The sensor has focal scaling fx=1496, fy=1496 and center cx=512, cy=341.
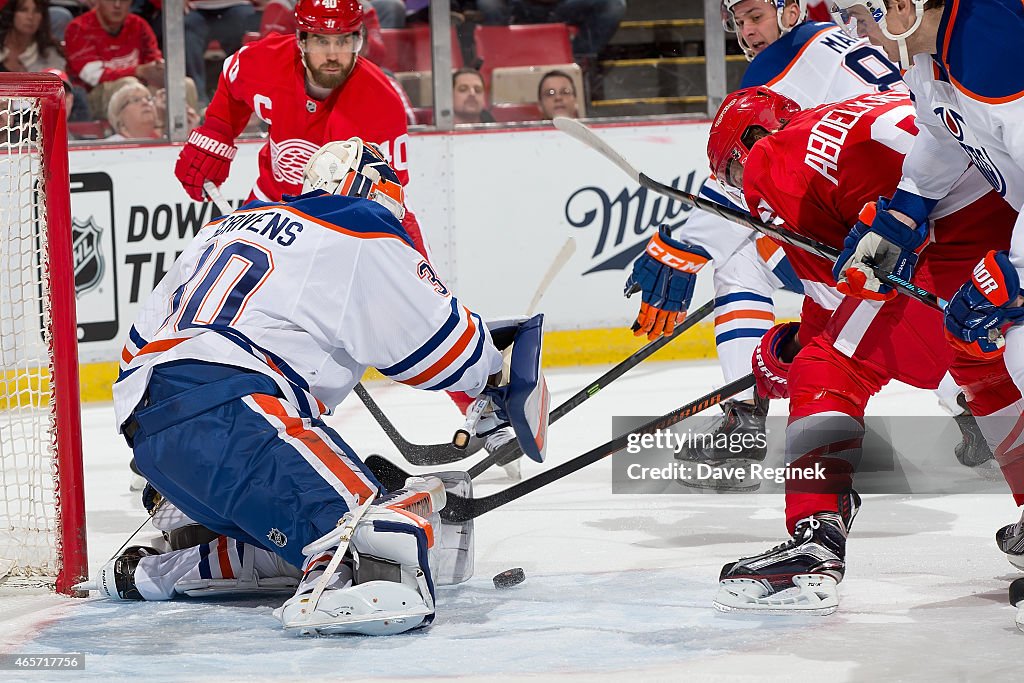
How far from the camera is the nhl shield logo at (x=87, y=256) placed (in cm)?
506

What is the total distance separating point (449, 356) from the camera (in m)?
2.50

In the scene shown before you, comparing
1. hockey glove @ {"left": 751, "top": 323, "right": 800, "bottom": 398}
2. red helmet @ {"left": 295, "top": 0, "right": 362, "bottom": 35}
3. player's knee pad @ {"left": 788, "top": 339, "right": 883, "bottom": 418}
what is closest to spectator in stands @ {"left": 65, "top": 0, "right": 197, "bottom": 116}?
red helmet @ {"left": 295, "top": 0, "right": 362, "bottom": 35}

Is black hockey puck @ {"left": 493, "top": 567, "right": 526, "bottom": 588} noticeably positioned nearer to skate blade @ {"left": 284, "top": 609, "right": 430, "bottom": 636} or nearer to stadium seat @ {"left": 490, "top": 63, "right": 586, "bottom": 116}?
skate blade @ {"left": 284, "top": 609, "right": 430, "bottom": 636}

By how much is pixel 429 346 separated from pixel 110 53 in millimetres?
3414

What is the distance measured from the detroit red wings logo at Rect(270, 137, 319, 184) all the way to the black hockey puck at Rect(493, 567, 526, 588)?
72.6 inches

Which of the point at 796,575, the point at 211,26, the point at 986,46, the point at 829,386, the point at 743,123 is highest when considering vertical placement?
the point at 211,26

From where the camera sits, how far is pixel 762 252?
149 inches

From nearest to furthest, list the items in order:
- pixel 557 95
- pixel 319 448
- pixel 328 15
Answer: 1. pixel 319 448
2. pixel 328 15
3. pixel 557 95

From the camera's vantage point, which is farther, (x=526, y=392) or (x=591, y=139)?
(x=591, y=139)

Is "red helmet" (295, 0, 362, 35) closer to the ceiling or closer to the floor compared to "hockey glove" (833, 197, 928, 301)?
closer to the ceiling

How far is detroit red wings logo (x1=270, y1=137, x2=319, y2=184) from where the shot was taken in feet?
13.8

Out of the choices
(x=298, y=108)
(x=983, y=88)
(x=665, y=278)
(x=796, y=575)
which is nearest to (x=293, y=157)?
(x=298, y=108)

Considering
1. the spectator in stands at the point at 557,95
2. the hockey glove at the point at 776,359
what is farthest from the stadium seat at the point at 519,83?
the hockey glove at the point at 776,359

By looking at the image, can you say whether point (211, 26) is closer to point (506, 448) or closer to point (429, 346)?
point (506, 448)
